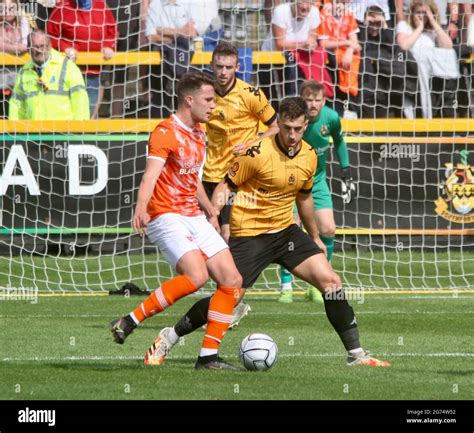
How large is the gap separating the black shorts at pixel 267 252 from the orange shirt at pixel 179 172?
1.52ft

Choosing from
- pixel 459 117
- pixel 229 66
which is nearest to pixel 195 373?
pixel 229 66

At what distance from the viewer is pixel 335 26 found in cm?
1742

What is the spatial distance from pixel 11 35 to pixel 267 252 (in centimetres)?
Result: 886

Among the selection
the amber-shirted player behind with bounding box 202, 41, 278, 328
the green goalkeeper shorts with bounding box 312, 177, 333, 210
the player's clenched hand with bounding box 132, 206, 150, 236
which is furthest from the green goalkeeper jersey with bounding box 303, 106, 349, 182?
the player's clenched hand with bounding box 132, 206, 150, 236

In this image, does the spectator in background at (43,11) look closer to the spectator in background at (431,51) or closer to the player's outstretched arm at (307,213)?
the spectator in background at (431,51)

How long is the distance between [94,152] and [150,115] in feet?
4.83

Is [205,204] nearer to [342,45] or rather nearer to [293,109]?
[293,109]

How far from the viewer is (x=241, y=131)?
40.0ft

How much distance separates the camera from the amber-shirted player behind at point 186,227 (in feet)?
28.1

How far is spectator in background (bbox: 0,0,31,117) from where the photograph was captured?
16.7 m

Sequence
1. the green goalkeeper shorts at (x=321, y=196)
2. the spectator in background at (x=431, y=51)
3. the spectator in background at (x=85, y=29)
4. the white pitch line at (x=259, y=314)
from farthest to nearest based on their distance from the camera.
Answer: the spectator in background at (x=431, y=51), the spectator in background at (x=85, y=29), the green goalkeeper shorts at (x=321, y=196), the white pitch line at (x=259, y=314)

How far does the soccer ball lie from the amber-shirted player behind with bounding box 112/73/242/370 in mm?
118

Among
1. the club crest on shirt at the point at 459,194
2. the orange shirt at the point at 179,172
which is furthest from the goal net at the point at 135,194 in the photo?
the orange shirt at the point at 179,172

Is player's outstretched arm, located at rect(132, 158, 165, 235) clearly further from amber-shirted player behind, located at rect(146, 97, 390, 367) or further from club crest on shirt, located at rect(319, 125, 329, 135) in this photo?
club crest on shirt, located at rect(319, 125, 329, 135)
